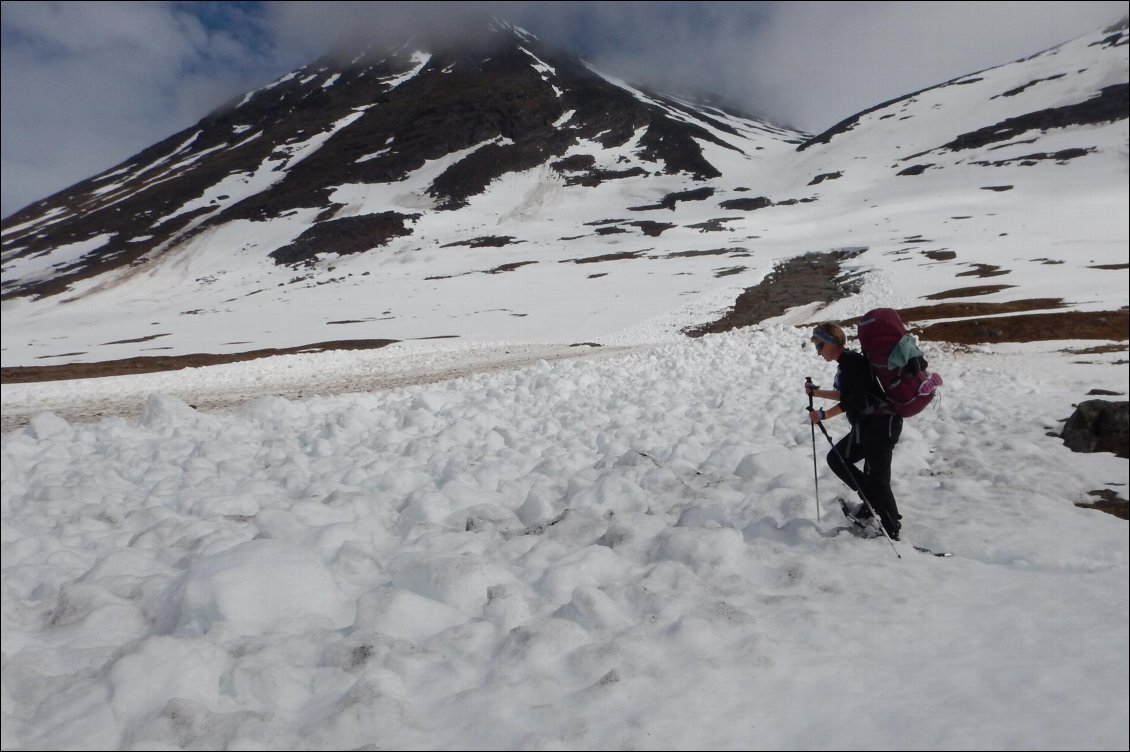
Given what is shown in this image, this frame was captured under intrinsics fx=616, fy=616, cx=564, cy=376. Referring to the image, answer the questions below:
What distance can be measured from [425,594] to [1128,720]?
14.3 ft

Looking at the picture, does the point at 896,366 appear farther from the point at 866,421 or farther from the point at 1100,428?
the point at 1100,428

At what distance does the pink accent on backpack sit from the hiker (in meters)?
0.16

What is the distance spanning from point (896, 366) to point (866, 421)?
0.78m

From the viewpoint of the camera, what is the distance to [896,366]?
538 cm

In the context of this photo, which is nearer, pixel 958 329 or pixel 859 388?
pixel 859 388

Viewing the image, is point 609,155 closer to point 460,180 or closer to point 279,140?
point 460,180

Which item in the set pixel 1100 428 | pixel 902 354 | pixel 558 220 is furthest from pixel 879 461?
pixel 558 220

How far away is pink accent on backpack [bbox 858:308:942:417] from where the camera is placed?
18.0 feet

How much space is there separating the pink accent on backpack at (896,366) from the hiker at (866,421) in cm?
16

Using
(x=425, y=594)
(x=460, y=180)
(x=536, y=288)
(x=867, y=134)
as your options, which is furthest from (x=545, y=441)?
(x=867, y=134)

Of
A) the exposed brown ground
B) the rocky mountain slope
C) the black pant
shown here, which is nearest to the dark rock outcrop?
the exposed brown ground

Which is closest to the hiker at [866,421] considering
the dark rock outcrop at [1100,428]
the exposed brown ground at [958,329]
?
the exposed brown ground at [958,329]

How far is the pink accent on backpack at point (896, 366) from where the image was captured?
5.47m

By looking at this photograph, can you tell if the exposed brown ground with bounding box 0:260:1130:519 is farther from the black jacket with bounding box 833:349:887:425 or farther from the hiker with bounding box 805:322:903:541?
the black jacket with bounding box 833:349:887:425
